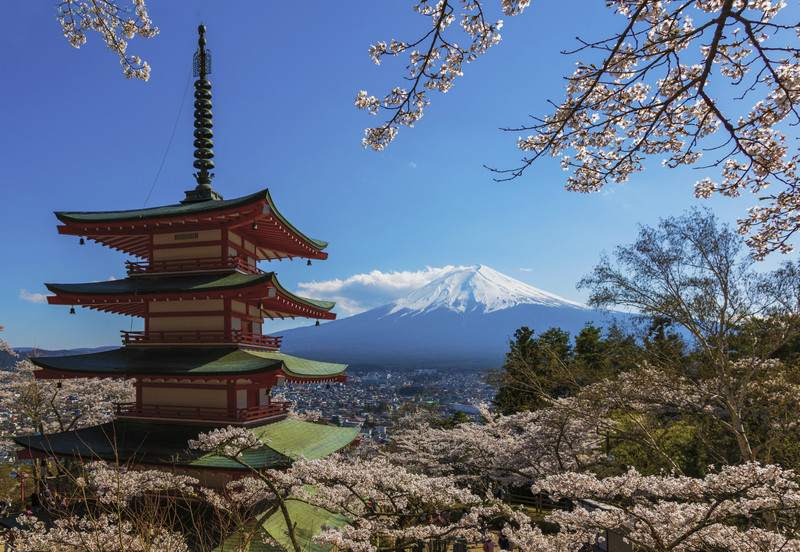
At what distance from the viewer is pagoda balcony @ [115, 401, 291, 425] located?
892 centimetres

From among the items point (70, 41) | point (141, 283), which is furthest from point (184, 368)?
point (70, 41)

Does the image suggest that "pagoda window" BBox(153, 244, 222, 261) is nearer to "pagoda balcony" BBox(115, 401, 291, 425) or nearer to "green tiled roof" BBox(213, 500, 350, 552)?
"pagoda balcony" BBox(115, 401, 291, 425)

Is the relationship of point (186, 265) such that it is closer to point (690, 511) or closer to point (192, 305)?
point (192, 305)

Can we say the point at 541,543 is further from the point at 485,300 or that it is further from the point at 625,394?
the point at 485,300

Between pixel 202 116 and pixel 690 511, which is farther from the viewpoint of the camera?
pixel 202 116

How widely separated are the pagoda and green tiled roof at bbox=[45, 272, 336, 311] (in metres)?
0.03

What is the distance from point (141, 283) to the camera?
9.73 m

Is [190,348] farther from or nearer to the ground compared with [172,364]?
farther from the ground

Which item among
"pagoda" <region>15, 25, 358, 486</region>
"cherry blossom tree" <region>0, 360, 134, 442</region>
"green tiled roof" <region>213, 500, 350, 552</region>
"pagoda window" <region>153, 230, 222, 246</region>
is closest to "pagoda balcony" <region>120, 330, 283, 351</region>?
"pagoda" <region>15, 25, 358, 486</region>

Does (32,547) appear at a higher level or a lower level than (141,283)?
lower

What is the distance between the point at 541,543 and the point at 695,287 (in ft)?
26.8

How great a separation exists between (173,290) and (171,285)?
1.20ft

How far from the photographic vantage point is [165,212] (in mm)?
9570

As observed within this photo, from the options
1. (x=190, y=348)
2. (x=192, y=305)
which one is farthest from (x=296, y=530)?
(x=192, y=305)
